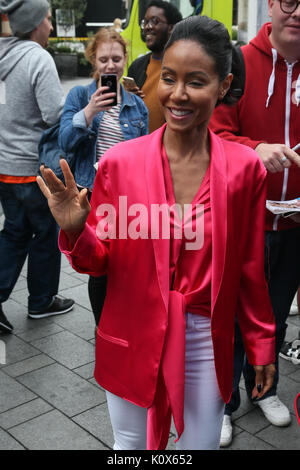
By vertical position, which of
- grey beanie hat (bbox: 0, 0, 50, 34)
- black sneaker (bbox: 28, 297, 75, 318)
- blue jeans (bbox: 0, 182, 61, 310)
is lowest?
black sneaker (bbox: 28, 297, 75, 318)

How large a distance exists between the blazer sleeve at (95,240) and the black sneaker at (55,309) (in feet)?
8.98

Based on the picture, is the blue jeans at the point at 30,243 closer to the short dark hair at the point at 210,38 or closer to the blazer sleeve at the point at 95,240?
the blazer sleeve at the point at 95,240

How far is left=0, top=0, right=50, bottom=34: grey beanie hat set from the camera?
13.9 ft

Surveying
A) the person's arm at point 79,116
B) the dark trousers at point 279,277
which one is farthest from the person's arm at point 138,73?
the dark trousers at point 279,277

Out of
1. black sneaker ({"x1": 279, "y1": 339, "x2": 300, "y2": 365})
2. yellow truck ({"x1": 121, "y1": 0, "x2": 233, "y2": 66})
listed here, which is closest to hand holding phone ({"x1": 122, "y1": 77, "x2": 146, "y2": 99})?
black sneaker ({"x1": 279, "y1": 339, "x2": 300, "y2": 365})

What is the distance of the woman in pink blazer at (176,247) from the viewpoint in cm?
196

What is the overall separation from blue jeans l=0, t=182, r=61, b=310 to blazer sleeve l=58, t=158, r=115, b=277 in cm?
237

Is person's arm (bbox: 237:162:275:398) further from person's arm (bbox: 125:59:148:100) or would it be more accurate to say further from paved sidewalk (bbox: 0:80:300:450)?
person's arm (bbox: 125:59:148:100)

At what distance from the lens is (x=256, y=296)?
7.15ft

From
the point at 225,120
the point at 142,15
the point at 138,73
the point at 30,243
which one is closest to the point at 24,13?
the point at 138,73

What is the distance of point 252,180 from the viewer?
2.09 m

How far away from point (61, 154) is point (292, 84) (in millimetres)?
1648
